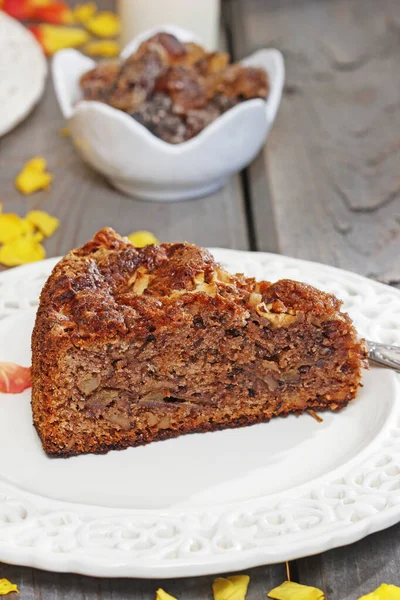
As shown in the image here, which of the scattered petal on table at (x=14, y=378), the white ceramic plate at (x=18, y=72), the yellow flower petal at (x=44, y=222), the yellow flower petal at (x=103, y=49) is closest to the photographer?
the scattered petal on table at (x=14, y=378)

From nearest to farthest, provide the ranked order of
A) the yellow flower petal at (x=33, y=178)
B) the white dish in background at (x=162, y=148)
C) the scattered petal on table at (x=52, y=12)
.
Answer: the white dish in background at (x=162, y=148), the yellow flower petal at (x=33, y=178), the scattered petal on table at (x=52, y=12)

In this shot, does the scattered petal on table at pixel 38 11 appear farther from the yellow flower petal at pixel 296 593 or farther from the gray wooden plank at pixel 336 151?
the yellow flower petal at pixel 296 593

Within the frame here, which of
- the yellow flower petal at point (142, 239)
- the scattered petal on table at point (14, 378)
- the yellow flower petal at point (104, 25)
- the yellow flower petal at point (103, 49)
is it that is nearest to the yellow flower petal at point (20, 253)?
the yellow flower petal at point (142, 239)

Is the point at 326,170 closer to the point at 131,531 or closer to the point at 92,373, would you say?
the point at 92,373

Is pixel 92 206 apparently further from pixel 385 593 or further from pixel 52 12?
pixel 385 593

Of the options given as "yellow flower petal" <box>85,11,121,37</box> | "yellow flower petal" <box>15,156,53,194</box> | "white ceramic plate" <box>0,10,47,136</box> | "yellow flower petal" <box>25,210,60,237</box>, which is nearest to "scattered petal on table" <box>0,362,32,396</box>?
"yellow flower petal" <box>25,210,60,237</box>

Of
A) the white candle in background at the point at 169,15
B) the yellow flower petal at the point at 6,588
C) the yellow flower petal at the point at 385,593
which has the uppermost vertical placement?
the white candle in background at the point at 169,15

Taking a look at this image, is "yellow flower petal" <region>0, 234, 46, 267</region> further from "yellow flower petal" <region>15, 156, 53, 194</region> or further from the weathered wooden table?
"yellow flower petal" <region>15, 156, 53, 194</region>

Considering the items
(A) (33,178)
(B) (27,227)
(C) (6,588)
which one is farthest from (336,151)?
(C) (6,588)
